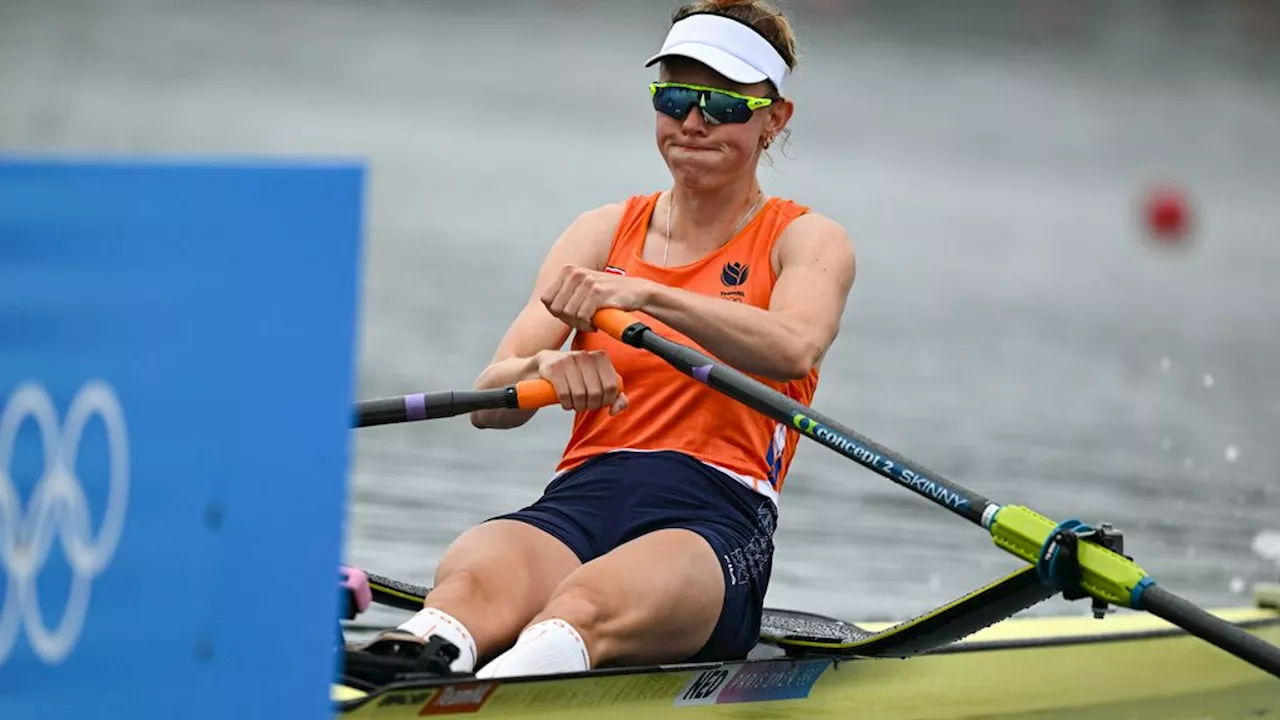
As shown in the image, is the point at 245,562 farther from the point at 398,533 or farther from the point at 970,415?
the point at 970,415

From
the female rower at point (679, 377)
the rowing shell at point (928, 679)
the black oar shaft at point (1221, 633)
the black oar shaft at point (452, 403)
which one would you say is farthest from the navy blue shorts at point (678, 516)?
the black oar shaft at point (1221, 633)

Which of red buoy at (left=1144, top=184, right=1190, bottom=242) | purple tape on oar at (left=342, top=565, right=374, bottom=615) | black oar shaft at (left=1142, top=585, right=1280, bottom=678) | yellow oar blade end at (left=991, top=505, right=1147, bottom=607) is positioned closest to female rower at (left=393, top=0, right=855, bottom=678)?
purple tape on oar at (left=342, top=565, right=374, bottom=615)

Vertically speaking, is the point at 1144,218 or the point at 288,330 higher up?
the point at 1144,218

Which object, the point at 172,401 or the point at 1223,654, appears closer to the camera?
the point at 172,401

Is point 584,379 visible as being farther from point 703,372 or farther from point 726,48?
point 726,48

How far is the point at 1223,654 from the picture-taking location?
609 centimetres

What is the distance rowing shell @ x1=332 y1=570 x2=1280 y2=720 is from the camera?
414cm

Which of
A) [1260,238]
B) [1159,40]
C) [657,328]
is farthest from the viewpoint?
[1159,40]

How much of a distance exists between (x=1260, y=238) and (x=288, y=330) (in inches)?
1397

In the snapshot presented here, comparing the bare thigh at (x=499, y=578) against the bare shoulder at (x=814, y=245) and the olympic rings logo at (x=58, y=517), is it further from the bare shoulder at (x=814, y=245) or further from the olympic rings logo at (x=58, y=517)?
the olympic rings logo at (x=58, y=517)

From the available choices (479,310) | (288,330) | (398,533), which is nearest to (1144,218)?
(479,310)

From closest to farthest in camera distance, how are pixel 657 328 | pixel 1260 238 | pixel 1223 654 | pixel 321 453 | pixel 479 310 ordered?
pixel 321 453 < pixel 657 328 < pixel 1223 654 < pixel 479 310 < pixel 1260 238

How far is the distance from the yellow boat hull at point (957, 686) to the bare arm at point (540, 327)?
2.92 ft

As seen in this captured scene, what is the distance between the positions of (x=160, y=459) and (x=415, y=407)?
214cm
